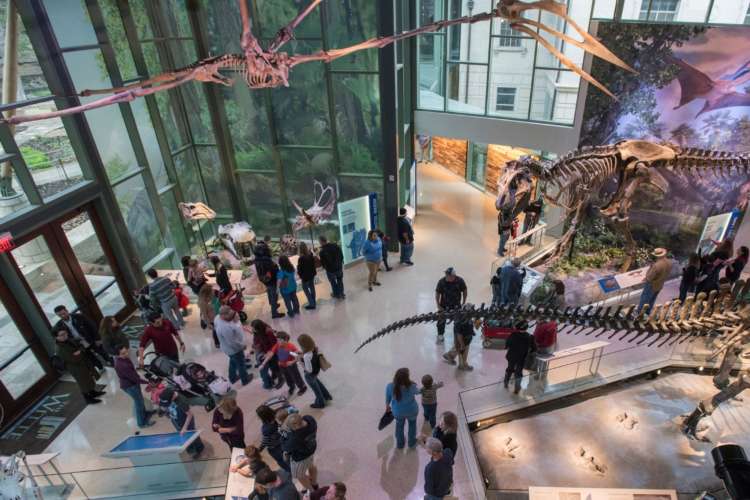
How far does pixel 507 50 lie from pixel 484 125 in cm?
197

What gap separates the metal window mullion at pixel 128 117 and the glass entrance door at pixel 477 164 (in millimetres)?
9851

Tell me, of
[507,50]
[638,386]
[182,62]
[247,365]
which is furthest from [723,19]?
[182,62]

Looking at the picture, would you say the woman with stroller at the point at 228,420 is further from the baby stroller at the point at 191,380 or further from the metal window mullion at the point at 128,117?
the metal window mullion at the point at 128,117

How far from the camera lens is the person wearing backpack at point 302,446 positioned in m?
4.45

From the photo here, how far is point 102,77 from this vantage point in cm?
805

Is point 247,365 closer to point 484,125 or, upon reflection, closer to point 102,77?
point 102,77

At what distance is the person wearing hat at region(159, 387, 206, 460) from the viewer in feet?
18.2

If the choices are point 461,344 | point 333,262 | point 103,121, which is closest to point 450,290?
point 461,344

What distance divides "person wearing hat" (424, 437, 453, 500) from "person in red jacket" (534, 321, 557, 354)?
2532 millimetres

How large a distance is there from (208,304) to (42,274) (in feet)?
8.83

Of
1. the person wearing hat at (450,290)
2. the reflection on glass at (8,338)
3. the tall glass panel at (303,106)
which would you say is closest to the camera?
the reflection on glass at (8,338)

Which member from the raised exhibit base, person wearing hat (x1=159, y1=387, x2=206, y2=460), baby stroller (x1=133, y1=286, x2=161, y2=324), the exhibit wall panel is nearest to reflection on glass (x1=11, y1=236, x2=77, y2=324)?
baby stroller (x1=133, y1=286, x2=161, y2=324)

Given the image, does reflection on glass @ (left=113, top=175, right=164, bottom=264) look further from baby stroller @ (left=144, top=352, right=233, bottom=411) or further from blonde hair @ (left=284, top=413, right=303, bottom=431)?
blonde hair @ (left=284, top=413, right=303, bottom=431)

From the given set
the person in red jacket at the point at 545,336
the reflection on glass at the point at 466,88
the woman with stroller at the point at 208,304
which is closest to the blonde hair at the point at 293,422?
the woman with stroller at the point at 208,304
